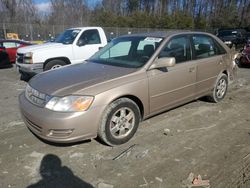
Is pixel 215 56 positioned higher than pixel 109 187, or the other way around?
pixel 215 56

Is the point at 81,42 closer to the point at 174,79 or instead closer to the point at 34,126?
the point at 174,79

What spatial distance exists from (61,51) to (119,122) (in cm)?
500

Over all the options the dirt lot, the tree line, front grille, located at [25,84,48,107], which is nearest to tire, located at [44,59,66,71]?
the dirt lot

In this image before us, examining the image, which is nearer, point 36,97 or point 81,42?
point 36,97

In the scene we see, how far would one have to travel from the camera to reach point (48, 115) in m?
3.37

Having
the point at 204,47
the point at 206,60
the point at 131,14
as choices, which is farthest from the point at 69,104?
the point at 131,14

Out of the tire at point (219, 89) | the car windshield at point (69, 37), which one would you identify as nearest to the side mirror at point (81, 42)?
the car windshield at point (69, 37)

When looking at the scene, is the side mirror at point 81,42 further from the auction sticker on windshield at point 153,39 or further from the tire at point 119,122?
the tire at point 119,122

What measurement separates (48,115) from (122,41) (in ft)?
7.76

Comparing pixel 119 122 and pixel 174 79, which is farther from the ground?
pixel 174 79

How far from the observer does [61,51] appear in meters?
8.14

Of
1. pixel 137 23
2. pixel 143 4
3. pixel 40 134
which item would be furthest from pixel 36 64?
pixel 143 4

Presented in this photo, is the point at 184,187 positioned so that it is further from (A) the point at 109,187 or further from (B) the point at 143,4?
(B) the point at 143,4

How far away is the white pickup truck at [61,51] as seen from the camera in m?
7.77
